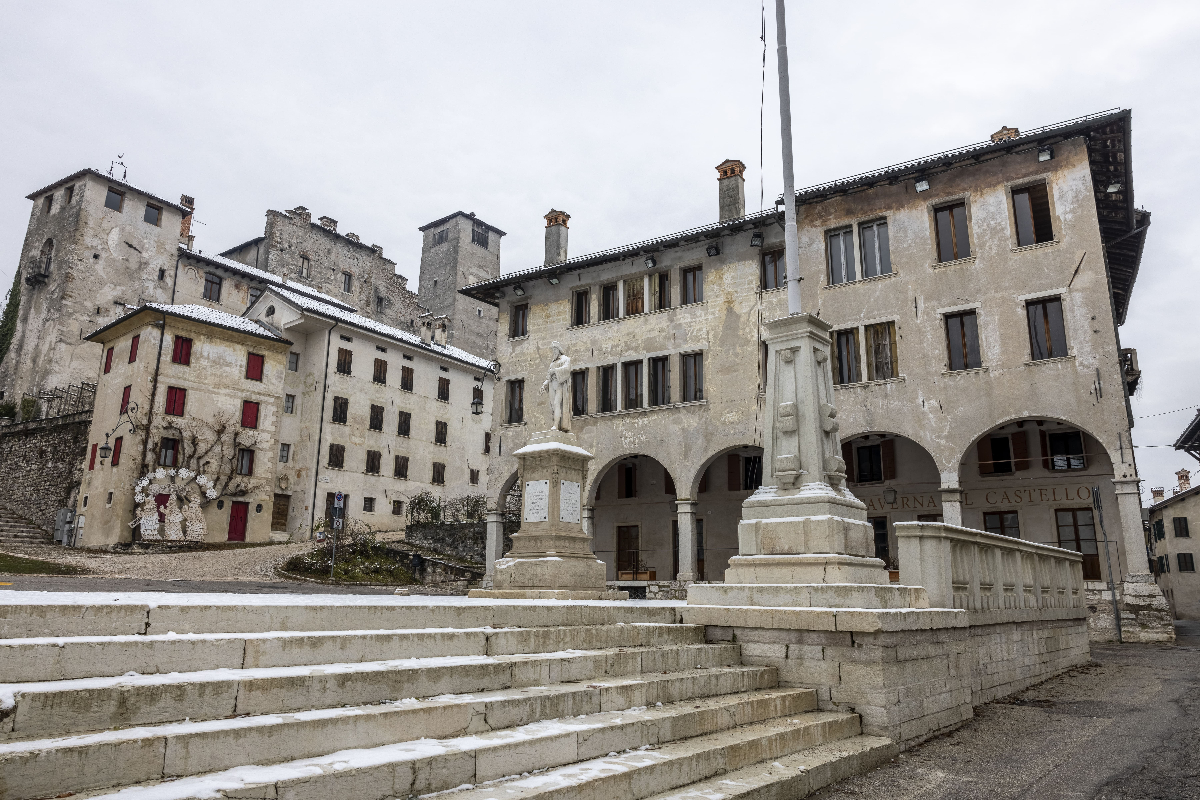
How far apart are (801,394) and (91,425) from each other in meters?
33.2

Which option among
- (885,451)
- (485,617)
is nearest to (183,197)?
(885,451)

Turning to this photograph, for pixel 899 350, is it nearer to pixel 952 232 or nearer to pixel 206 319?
pixel 952 232

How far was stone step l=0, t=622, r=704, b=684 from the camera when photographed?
354 cm

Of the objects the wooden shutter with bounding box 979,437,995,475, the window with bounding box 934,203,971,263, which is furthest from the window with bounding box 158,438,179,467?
the wooden shutter with bounding box 979,437,995,475

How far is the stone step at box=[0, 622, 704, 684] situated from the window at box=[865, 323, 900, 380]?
16.3m

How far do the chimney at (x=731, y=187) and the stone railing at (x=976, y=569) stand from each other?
15.9m

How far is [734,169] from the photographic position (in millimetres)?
25516

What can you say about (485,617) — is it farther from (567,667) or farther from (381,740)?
(381,740)

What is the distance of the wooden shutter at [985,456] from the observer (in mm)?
21094

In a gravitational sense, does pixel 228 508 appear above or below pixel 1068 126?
below

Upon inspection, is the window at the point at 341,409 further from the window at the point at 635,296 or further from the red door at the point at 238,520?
the window at the point at 635,296

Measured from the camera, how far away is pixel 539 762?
421 cm

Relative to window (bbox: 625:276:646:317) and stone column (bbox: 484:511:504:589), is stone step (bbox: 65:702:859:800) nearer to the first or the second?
window (bbox: 625:276:646:317)

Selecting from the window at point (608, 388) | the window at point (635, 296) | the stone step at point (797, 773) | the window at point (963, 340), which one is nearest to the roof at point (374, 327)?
the window at point (608, 388)
